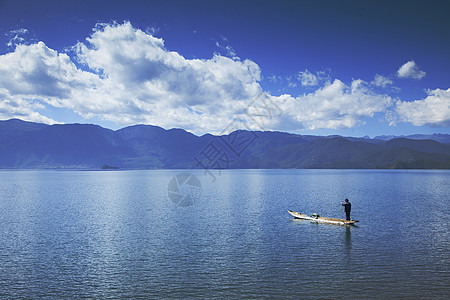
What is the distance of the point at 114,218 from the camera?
56.8 m

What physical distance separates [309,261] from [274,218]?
84.4ft

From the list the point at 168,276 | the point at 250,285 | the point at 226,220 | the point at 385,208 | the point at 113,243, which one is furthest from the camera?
the point at 385,208

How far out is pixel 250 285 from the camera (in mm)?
24156

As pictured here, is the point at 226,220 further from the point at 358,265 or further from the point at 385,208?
the point at 385,208

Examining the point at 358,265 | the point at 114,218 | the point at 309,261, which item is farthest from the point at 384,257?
the point at 114,218

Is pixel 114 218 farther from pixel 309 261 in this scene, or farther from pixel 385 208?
pixel 385 208

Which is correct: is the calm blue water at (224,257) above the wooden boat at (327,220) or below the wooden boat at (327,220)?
below

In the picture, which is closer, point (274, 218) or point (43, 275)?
point (43, 275)

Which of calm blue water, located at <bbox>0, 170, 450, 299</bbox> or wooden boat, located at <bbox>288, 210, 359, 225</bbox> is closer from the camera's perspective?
calm blue water, located at <bbox>0, 170, 450, 299</bbox>

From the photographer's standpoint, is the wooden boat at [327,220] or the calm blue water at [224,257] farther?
the wooden boat at [327,220]

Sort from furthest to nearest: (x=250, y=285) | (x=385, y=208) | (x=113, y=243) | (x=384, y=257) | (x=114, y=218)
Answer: (x=385, y=208), (x=114, y=218), (x=113, y=243), (x=384, y=257), (x=250, y=285)

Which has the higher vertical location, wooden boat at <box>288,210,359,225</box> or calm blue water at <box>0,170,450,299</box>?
wooden boat at <box>288,210,359,225</box>

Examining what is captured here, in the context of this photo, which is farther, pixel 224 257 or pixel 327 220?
pixel 327 220

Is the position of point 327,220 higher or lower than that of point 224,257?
higher
